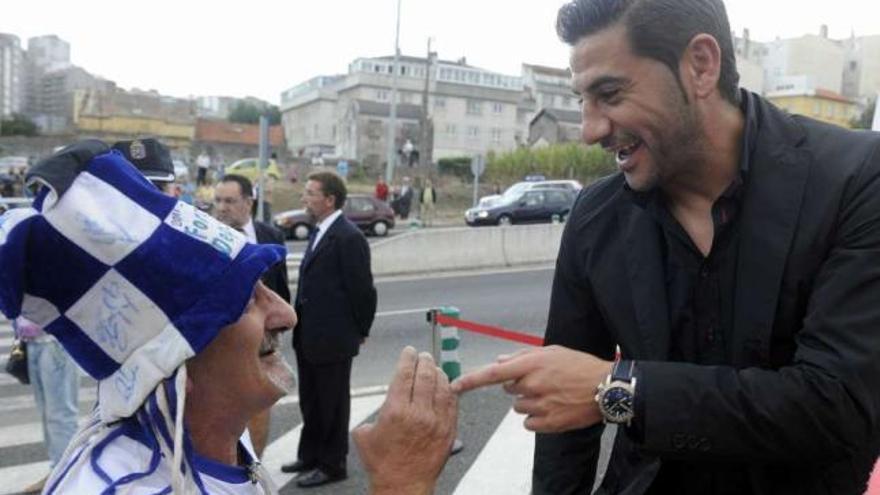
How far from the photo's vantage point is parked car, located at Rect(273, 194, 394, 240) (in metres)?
25.5

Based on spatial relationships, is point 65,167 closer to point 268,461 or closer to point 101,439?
point 101,439

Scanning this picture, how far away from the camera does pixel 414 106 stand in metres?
94.2

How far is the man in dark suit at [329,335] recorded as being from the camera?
584cm

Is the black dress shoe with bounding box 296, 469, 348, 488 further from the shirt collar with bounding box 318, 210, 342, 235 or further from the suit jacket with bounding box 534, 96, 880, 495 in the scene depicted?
the suit jacket with bounding box 534, 96, 880, 495

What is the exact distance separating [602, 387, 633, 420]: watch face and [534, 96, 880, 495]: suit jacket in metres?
0.04

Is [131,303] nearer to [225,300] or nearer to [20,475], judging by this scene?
[225,300]

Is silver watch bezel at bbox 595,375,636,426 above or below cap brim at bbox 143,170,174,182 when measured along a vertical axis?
below

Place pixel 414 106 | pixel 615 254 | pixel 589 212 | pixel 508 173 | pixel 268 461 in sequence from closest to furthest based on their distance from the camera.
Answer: pixel 615 254 → pixel 589 212 → pixel 268 461 → pixel 508 173 → pixel 414 106

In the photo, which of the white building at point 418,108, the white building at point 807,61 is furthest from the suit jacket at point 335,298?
the white building at point 807,61

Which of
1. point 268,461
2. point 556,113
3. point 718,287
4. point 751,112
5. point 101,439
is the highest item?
point 556,113

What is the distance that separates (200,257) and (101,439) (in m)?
0.44

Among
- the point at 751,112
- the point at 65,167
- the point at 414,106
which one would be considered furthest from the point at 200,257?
the point at 414,106

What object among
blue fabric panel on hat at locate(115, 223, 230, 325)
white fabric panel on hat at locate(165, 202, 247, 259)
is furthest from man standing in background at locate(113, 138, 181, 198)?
blue fabric panel on hat at locate(115, 223, 230, 325)

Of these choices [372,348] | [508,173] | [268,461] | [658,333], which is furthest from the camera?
[508,173]
